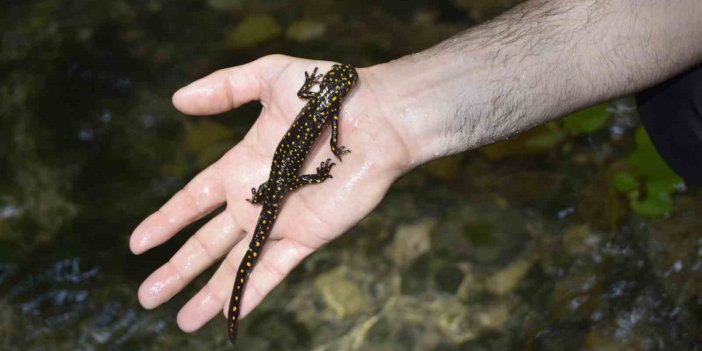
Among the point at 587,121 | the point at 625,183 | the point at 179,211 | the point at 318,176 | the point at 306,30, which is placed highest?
the point at 306,30

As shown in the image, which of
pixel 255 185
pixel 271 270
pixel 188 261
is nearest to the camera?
pixel 271 270

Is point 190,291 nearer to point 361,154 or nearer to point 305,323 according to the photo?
point 305,323

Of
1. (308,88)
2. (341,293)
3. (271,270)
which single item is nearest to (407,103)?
(308,88)

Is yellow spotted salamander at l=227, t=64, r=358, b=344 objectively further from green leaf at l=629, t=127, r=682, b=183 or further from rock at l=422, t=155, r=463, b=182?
green leaf at l=629, t=127, r=682, b=183

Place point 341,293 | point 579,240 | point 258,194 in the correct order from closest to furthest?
point 258,194, point 341,293, point 579,240

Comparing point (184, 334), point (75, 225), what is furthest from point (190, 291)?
point (75, 225)

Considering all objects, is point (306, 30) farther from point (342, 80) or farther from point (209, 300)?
point (209, 300)

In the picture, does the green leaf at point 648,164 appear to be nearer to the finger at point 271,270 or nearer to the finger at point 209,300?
the finger at point 271,270
